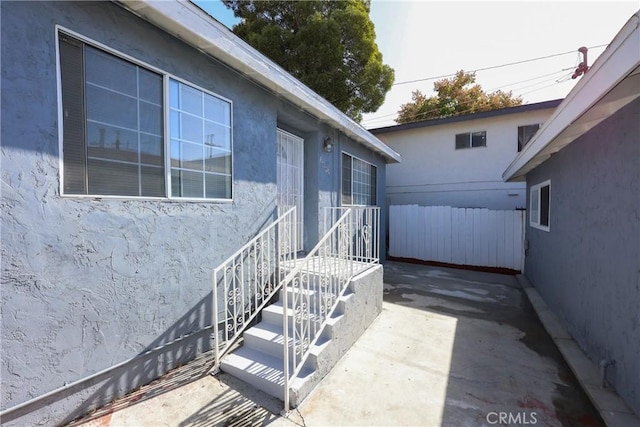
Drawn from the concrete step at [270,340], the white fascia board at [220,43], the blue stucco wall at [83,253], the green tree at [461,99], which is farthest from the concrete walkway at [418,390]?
the green tree at [461,99]

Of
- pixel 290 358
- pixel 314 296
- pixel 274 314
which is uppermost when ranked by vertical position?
pixel 314 296

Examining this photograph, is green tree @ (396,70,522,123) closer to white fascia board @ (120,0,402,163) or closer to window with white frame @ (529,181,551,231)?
window with white frame @ (529,181,551,231)

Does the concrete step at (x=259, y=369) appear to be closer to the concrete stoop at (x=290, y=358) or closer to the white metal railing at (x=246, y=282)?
the concrete stoop at (x=290, y=358)

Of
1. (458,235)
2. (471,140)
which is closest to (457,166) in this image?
(471,140)

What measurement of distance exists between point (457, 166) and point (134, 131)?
412 inches

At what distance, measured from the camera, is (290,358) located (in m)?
2.86

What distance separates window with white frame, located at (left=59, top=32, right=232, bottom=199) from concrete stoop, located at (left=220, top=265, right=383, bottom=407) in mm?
1752

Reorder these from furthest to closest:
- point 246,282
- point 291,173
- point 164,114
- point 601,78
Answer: point 291,173 → point 246,282 → point 164,114 → point 601,78

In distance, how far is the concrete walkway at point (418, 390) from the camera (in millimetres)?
2338

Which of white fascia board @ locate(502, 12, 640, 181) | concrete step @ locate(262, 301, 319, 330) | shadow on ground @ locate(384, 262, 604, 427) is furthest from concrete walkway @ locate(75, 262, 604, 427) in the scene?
white fascia board @ locate(502, 12, 640, 181)

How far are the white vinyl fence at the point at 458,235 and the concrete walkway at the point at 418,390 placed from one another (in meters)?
4.35

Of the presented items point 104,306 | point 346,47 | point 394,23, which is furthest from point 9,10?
point 346,47

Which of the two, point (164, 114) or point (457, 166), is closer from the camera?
point (164, 114)

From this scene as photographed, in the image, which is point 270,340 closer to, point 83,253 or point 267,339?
point 267,339
